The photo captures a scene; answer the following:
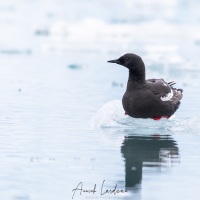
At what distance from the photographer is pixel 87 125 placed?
34.4ft

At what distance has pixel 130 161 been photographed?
8.22 meters

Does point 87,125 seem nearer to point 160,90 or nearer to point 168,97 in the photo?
point 160,90

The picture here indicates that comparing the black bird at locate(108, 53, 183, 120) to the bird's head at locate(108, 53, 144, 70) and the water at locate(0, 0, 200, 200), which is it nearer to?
the bird's head at locate(108, 53, 144, 70)

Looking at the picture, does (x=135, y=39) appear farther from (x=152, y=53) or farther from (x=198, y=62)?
(x=198, y=62)

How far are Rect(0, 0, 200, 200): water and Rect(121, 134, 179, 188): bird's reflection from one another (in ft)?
0.04

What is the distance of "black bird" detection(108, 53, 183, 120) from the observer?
10.5m

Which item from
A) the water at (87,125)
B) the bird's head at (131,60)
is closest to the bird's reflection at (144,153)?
the water at (87,125)

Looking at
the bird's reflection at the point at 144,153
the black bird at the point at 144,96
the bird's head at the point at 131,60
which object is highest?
the bird's head at the point at 131,60

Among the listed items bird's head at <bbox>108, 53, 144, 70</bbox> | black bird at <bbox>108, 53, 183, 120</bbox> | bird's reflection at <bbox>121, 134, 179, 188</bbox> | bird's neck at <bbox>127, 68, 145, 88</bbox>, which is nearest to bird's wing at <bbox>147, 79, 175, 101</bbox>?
black bird at <bbox>108, 53, 183, 120</bbox>

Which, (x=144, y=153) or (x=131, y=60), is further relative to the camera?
(x=131, y=60)

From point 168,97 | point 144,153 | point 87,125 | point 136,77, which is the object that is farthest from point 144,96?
point 144,153

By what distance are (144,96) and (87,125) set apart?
843 mm

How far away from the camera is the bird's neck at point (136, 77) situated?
424 inches

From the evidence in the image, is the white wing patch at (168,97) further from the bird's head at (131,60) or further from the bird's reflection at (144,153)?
the bird's reflection at (144,153)
